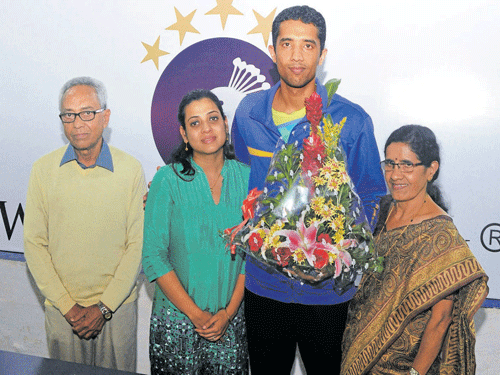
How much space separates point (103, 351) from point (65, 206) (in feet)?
2.33

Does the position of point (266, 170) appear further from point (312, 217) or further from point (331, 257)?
point (331, 257)

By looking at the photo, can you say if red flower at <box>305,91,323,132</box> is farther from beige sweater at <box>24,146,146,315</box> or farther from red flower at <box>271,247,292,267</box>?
beige sweater at <box>24,146,146,315</box>

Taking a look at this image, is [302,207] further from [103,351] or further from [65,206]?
[103,351]

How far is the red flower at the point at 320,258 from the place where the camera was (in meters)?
1.62

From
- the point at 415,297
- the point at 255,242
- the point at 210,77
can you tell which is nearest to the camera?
the point at 255,242

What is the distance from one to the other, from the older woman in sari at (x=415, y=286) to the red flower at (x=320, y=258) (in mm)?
417

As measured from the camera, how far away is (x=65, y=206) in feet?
7.91

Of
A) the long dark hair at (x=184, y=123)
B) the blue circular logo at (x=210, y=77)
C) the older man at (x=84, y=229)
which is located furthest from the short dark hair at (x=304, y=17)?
the older man at (x=84, y=229)

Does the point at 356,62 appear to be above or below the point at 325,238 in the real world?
above

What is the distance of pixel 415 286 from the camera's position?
6.13 ft

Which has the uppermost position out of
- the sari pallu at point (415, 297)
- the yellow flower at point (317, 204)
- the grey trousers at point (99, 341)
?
the yellow flower at point (317, 204)

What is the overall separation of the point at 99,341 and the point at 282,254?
127 centimetres

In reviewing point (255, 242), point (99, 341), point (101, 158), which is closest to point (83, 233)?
point (101, 158)

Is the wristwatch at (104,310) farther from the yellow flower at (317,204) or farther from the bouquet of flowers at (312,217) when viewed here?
the yellow flower at (317,204)
